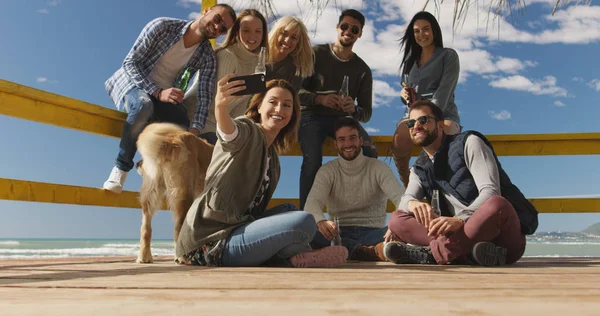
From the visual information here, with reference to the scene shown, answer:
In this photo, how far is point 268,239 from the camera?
266 centimetres

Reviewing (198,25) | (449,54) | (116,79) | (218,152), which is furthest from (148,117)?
(449,54)

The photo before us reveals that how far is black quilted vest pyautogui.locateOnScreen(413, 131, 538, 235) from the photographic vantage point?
3162mm

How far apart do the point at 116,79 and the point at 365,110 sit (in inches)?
74.2

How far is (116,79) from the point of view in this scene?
384cm

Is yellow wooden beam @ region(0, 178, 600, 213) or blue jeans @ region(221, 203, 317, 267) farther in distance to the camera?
yellow wooden beam @ region(0, 178, 600, 213)

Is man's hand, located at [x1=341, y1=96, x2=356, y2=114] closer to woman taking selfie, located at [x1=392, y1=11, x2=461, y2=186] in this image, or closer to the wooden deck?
woman taking selfie, located at [x1=392, y1=11, x2=461, y2=186]

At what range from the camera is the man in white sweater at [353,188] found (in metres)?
3.78

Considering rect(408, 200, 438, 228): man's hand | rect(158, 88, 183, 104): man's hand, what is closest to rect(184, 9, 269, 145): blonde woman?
rect(158, 88, 183, 104): man's hand

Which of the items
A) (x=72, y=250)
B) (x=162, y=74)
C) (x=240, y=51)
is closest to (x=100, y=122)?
(x=162, y=74)

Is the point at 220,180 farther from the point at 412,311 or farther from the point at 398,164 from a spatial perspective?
the point at 398,164

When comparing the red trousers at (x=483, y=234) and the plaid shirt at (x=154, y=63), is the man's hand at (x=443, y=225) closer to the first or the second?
the red trousers at (x=483, y=234)

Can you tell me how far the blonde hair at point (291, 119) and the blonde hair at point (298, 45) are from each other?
111 centimetres

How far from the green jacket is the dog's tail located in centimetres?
41

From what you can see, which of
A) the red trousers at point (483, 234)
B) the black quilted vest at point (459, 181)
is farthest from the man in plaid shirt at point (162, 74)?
the red trousers at point (483, 234)
